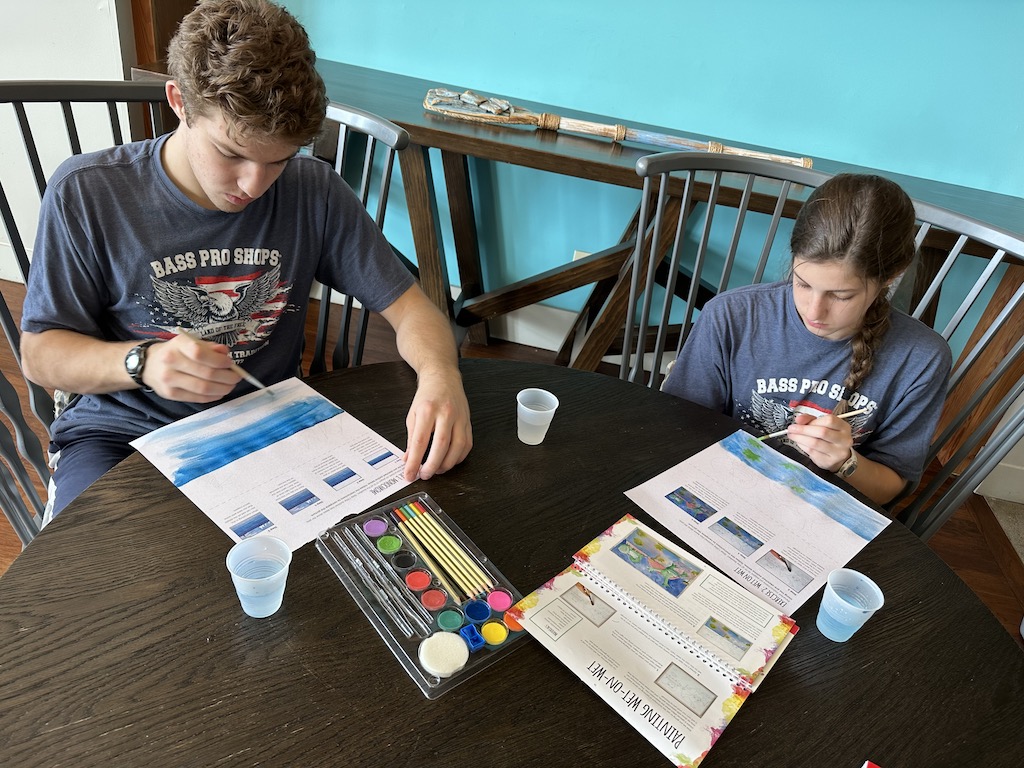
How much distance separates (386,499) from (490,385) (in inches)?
13.5

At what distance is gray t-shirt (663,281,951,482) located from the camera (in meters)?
1.24

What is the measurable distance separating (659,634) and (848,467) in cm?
55

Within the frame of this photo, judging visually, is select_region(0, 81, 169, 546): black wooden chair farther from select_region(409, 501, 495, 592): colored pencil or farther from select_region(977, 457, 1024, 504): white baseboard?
select_region(977, 457, 1024, 504): white baseboard

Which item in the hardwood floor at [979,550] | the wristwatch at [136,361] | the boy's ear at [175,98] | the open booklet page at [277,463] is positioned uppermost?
the boy's ear at [175,98]

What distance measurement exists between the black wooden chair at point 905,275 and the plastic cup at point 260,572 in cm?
96

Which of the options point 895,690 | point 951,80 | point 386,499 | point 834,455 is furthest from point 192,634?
point 951,80

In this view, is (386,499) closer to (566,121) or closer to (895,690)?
(895,690)

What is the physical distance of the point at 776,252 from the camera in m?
2.31

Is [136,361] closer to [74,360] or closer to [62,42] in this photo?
[74,360]

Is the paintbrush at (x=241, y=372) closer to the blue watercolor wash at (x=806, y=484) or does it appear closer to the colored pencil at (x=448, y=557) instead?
the colored pencil at (x=448, y=557)

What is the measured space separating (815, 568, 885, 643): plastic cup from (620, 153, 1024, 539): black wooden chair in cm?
55

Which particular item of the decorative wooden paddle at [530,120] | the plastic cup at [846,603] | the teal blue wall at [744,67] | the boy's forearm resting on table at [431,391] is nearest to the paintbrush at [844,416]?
the plastic cup at [846,603]

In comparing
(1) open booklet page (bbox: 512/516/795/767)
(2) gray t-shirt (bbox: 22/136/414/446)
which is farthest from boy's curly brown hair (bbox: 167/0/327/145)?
(1) open booklet page (bbox: 512/516/795/767)

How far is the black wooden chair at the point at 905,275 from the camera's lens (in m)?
1.27
